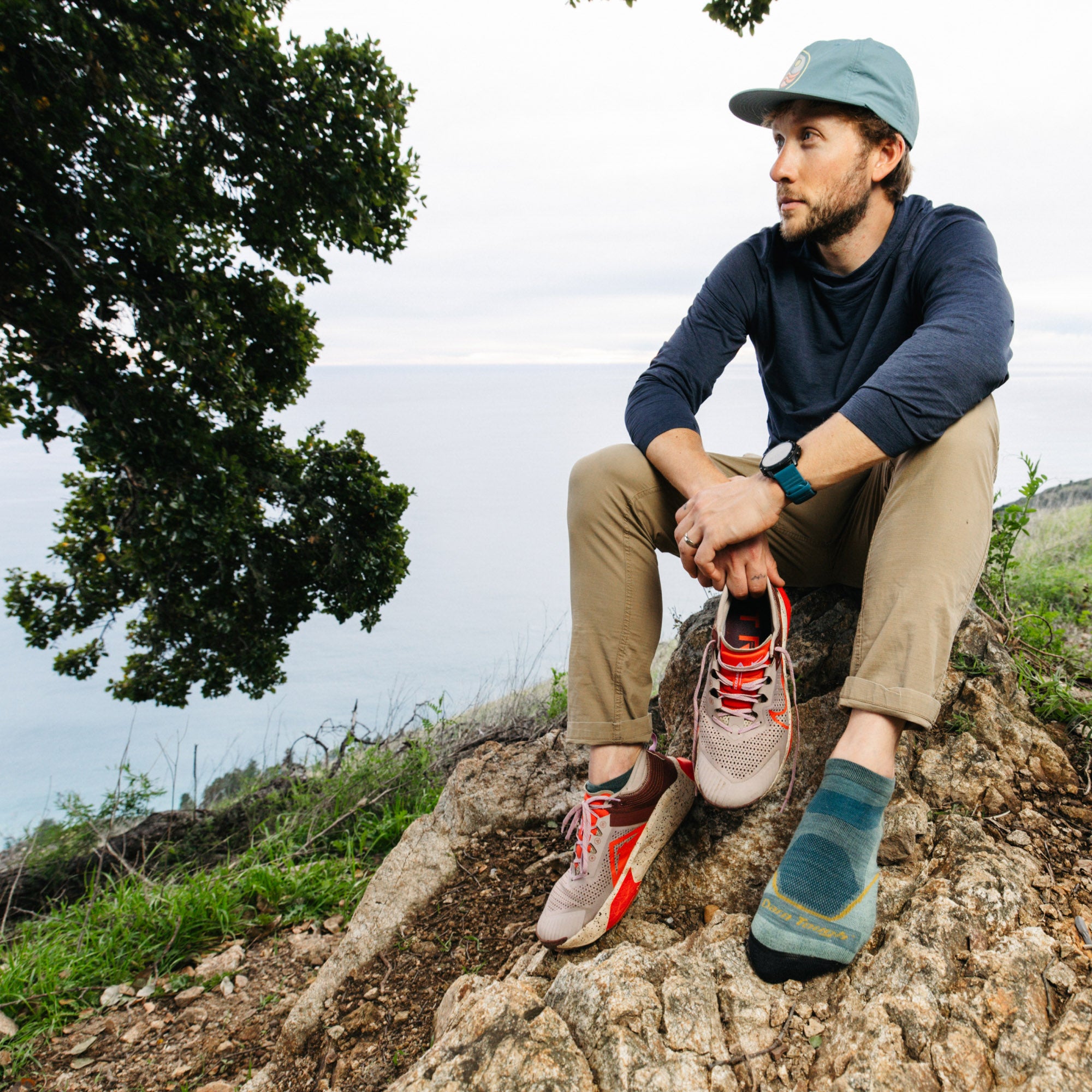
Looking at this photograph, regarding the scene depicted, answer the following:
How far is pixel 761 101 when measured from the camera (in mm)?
2393

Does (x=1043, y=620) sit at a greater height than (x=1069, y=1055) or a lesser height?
greater

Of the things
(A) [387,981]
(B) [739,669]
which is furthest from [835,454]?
(A) [387,981]

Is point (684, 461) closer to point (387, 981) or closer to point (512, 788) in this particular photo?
point (512, 788)

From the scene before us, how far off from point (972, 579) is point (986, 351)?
55 centimetres

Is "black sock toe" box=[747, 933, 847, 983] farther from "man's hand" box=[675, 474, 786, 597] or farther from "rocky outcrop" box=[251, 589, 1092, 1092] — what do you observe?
"man's hand" box=[675, 474, 786, 597]

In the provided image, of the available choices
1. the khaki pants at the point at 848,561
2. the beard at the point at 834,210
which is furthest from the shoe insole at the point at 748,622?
the beard at the point at 834,210

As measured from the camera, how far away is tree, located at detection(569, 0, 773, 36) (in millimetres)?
4852

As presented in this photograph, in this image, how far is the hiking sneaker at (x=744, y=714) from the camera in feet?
6.48

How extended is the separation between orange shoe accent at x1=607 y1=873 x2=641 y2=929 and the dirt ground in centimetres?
13

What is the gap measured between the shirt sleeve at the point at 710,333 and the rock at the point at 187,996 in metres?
2.37

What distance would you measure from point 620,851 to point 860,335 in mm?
1639

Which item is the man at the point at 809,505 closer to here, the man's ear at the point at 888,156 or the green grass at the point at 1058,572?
A: the man's ear at the point at 888,156

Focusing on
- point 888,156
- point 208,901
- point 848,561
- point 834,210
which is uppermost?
point 888,156

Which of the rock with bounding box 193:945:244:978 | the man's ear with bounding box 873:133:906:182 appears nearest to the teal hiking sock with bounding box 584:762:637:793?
the rock with bounding box 193:945:244:978
